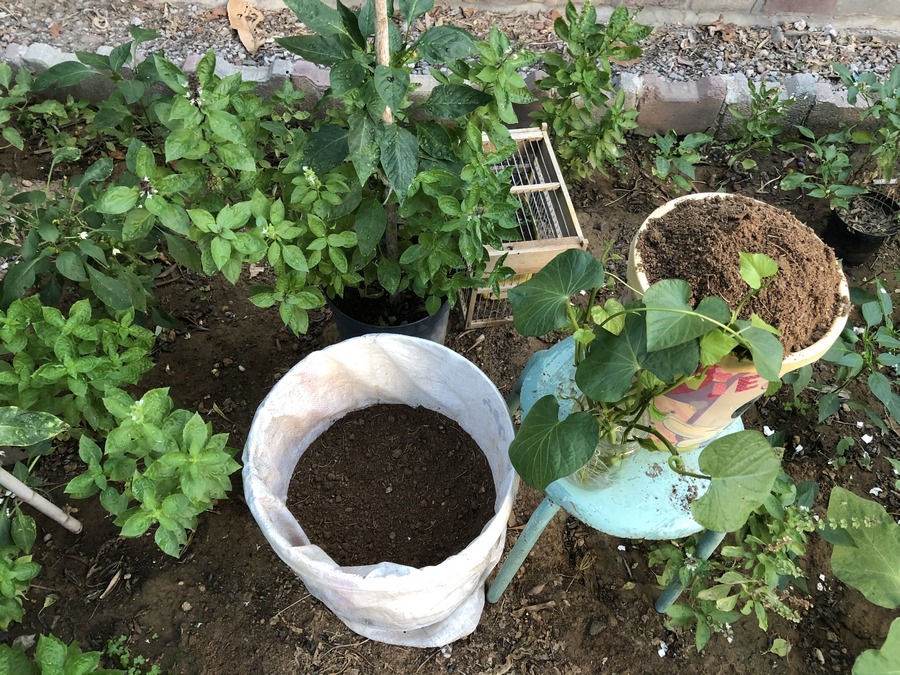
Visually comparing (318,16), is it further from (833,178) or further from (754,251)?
(833,178)

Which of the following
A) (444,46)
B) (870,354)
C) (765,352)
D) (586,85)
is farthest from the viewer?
(586,85)

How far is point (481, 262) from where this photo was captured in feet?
5.76

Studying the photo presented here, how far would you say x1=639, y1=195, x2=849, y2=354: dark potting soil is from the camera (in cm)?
105

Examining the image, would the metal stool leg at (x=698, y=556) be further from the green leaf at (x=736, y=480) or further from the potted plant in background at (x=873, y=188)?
the potted plant in background at (x=873, y=188)

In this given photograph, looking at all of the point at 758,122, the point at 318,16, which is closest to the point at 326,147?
the point at 318,16

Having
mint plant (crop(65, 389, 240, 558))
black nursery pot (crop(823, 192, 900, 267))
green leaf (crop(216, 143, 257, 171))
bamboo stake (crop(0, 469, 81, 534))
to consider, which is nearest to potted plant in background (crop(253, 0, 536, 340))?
green leaf (crop(216, 143, 257, 171))

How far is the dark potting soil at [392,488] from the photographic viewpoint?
70.1 inches

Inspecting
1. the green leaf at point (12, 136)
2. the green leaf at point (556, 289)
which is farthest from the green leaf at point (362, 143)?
the green leaf at point (12, 136)

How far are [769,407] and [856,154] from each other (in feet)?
4.70

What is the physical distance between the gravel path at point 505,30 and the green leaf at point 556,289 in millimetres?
2168

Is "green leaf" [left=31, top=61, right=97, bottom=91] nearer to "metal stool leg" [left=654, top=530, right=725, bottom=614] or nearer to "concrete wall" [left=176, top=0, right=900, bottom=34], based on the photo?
"concrete wall" [left=176, top=0, right=900, bottom=34]

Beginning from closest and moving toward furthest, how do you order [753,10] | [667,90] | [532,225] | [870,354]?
1. [870,354]
2. [532,225]
3. [667,90]
4. [753,10]

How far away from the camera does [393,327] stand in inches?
76.7

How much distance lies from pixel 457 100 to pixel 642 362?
759 millimetres
